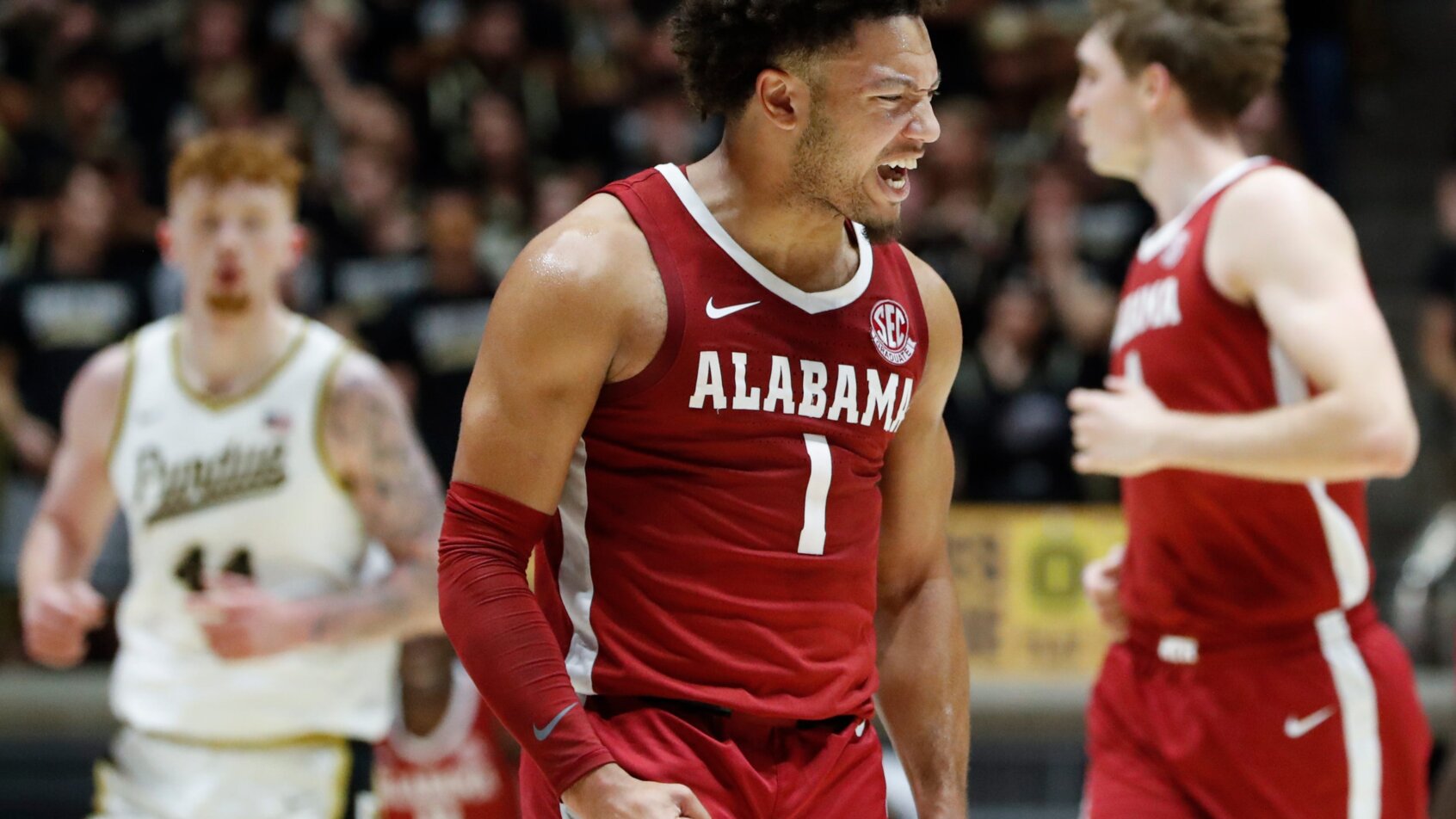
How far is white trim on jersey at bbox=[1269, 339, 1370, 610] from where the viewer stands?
392 centimetres

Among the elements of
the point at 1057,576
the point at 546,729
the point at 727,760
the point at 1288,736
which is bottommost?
the point at 1057,576

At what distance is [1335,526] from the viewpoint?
13.0ft

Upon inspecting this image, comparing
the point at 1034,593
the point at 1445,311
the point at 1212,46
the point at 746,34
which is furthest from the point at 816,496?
the point at 1445,311

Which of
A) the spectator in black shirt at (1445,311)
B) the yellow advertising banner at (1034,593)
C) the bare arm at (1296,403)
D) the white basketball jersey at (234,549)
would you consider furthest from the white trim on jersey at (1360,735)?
the spectator in black shirt at (1445,311)

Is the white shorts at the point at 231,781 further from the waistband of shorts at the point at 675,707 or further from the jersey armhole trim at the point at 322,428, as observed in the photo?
the waistband of shorts at the point at 675,707

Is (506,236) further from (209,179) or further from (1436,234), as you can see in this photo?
(1436,234)

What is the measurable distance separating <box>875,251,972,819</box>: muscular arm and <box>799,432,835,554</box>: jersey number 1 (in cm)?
31

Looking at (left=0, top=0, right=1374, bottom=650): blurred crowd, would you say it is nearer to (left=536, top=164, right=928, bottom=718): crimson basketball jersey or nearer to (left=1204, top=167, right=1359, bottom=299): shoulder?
(left=1204, top=167, right=1359, bottom=299): shoulder

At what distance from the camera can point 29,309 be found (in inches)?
352

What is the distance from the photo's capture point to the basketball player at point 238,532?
484cm

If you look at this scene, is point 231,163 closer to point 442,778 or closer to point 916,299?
point 442,778

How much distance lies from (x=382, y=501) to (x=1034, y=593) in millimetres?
2889

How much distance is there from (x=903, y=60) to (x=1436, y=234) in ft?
30.7

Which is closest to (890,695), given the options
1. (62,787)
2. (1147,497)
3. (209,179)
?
(1147,497)
